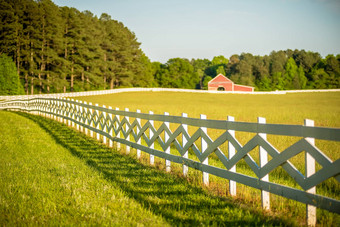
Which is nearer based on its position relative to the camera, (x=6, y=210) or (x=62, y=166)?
(x=6, y=210)

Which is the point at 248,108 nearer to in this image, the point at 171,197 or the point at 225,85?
the point at 171,197

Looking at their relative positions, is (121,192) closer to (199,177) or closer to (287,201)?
(199,177)

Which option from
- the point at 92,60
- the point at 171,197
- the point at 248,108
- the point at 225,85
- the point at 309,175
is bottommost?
the point at 171,197

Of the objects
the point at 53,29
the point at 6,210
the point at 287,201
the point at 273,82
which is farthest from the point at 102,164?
the point at 273,82

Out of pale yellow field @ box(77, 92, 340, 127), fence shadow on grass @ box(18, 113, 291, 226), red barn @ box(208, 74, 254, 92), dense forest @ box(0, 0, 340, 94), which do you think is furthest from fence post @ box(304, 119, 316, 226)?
red barn @ box(208, 74, 254, 92)

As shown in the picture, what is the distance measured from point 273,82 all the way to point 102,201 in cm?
11263

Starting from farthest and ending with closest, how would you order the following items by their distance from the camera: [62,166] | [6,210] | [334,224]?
1. [62,166]
2. [6,210]
3. [334,224]

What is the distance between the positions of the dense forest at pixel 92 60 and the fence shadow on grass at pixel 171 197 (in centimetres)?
6019

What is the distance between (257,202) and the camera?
207 inches

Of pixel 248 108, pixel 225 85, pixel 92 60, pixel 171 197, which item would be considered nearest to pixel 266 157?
pixel 171 197

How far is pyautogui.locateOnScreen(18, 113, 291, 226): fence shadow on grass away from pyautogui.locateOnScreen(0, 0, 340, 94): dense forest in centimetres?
6019

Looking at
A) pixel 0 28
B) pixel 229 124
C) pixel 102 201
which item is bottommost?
pixel 102 201

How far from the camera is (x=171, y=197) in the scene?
18.9ft

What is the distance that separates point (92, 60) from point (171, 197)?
71789 mm
